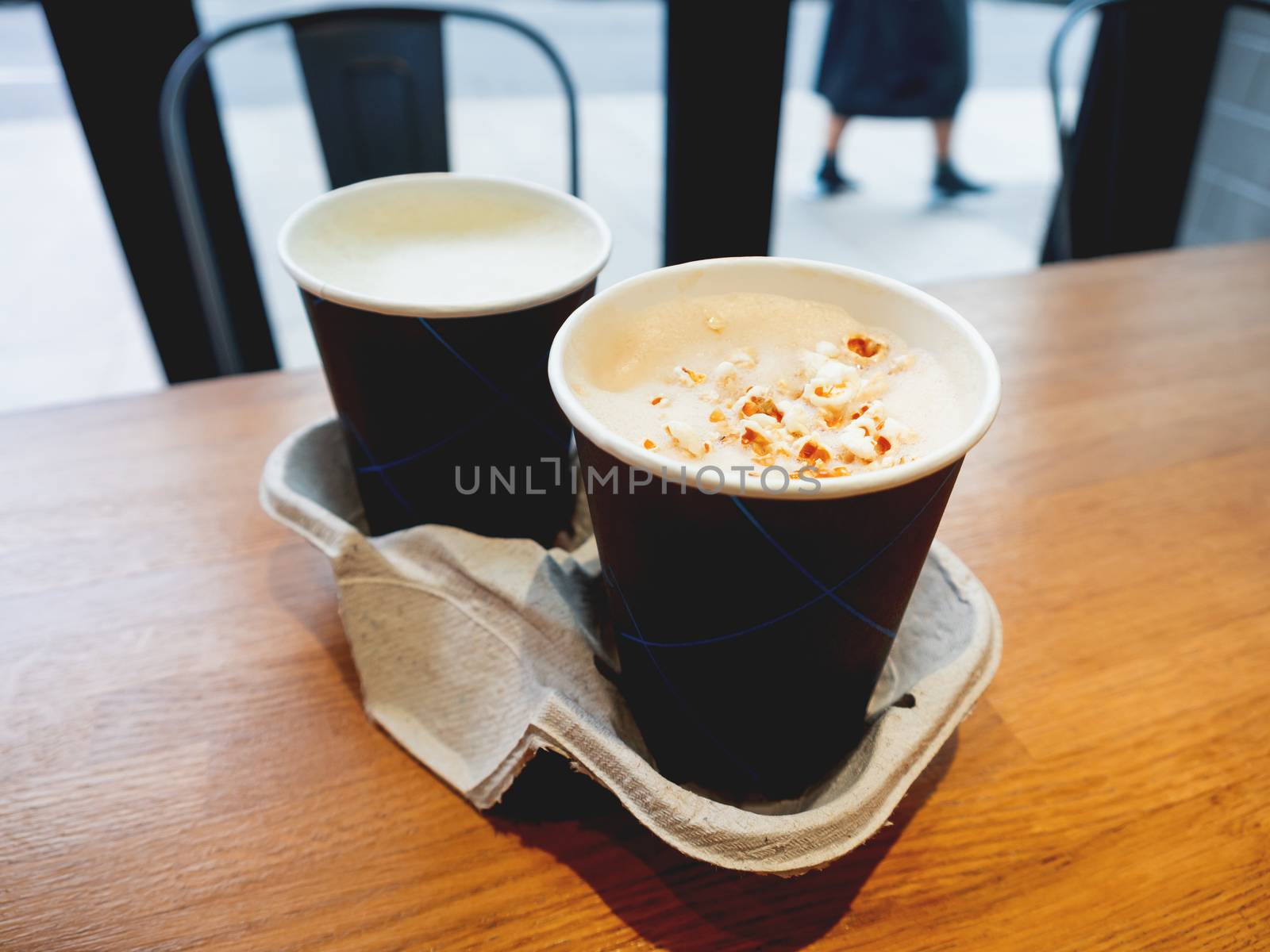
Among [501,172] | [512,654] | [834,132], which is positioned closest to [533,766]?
[512,654]

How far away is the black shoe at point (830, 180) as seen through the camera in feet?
10.8

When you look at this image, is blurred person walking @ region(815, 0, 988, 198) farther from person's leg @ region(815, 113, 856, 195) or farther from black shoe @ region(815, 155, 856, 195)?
black shoe @ region(815, 155, 856, 195)

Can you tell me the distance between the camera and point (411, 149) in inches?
49.9

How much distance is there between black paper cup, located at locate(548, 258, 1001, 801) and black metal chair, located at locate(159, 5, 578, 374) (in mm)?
817

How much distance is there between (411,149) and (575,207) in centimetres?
74

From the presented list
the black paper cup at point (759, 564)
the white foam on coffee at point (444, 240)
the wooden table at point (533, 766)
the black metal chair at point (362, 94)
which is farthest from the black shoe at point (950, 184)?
the black paper cup at point (759, 564)

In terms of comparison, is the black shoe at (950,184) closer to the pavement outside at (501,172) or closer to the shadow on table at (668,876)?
the pavement outside at (501,172)

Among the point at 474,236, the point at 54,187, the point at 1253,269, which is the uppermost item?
the point at 474,236

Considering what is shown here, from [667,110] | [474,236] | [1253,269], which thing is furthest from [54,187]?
[1253,269]

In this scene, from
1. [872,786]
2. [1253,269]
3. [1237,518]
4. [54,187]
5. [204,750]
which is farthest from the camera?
[54,187]

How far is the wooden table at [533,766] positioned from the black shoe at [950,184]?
9.07 ft

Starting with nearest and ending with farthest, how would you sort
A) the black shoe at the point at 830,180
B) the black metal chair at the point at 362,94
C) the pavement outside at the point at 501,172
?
the black metal chair at the point at 362,94 → the pavement outside at the point at 501,172 → the black shoe at the point at 830,180

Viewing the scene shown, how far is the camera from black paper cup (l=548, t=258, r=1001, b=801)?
39cm

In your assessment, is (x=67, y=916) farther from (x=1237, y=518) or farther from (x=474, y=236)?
(x=1237, y=518)
